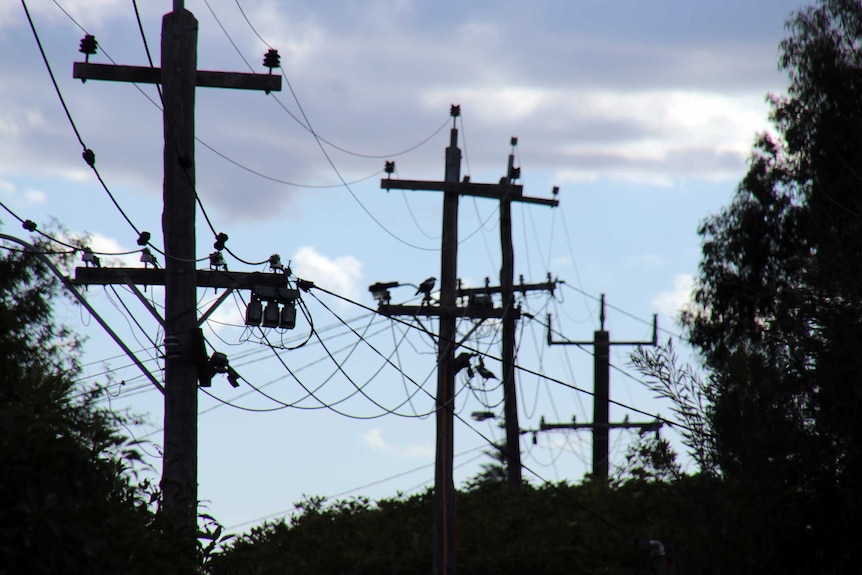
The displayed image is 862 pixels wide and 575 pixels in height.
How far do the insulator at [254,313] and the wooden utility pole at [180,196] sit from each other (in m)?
1.04

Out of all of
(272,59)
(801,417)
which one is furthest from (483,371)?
(801,417)

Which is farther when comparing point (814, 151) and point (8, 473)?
point (814, 151)

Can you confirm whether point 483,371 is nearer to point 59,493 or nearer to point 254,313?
point 254,313

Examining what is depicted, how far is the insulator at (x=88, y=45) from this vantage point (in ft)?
47.3

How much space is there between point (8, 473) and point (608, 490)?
23.9m

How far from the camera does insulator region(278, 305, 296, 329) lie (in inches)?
580

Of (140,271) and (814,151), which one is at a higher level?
(814,151)

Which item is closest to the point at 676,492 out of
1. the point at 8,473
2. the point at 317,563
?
the point at 8,473

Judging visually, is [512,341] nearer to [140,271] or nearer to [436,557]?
[436,557]

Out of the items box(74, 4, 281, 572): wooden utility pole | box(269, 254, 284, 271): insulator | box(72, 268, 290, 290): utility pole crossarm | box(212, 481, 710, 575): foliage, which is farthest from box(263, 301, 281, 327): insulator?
box(212, 481, 710, 575): foliage

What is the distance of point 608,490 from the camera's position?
28.7 metres

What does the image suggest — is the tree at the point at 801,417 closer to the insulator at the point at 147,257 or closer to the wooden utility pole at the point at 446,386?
the insulator at the point at 147,257

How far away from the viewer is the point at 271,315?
48.1ft

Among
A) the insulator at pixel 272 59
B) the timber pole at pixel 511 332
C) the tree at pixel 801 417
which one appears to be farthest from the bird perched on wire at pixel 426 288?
the tree at pixel 801 417
